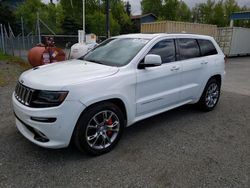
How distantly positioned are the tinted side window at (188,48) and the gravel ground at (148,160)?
50.8 inches

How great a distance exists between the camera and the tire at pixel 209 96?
16.7 ft

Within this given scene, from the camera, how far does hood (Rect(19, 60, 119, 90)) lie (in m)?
2.93

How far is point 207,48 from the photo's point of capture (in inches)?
201

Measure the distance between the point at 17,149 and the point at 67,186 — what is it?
1207 millimetres

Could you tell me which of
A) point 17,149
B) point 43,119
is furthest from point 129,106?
point 17,149

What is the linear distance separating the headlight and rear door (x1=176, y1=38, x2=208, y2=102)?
2389mm

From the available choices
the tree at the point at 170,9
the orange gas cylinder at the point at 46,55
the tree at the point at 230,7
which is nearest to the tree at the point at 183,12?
the tree at the point at 170,9

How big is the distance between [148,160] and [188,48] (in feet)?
7.99

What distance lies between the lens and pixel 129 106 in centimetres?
353

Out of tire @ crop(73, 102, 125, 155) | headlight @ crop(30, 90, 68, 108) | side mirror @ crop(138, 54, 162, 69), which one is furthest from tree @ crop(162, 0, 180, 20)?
headlight @ crop(30, 90, 68, 108)

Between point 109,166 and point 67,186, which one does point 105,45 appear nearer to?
point 109,166

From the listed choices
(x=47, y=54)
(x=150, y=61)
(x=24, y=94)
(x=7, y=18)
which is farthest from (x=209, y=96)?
(x=7, y=18)

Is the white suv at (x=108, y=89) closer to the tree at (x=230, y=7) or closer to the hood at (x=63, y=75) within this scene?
the hood at (x=63, y=75)

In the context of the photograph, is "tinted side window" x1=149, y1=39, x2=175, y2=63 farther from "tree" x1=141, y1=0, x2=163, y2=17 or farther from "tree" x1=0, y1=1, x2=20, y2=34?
"tree" x1=141, y1=0, x2=163, y2=17
